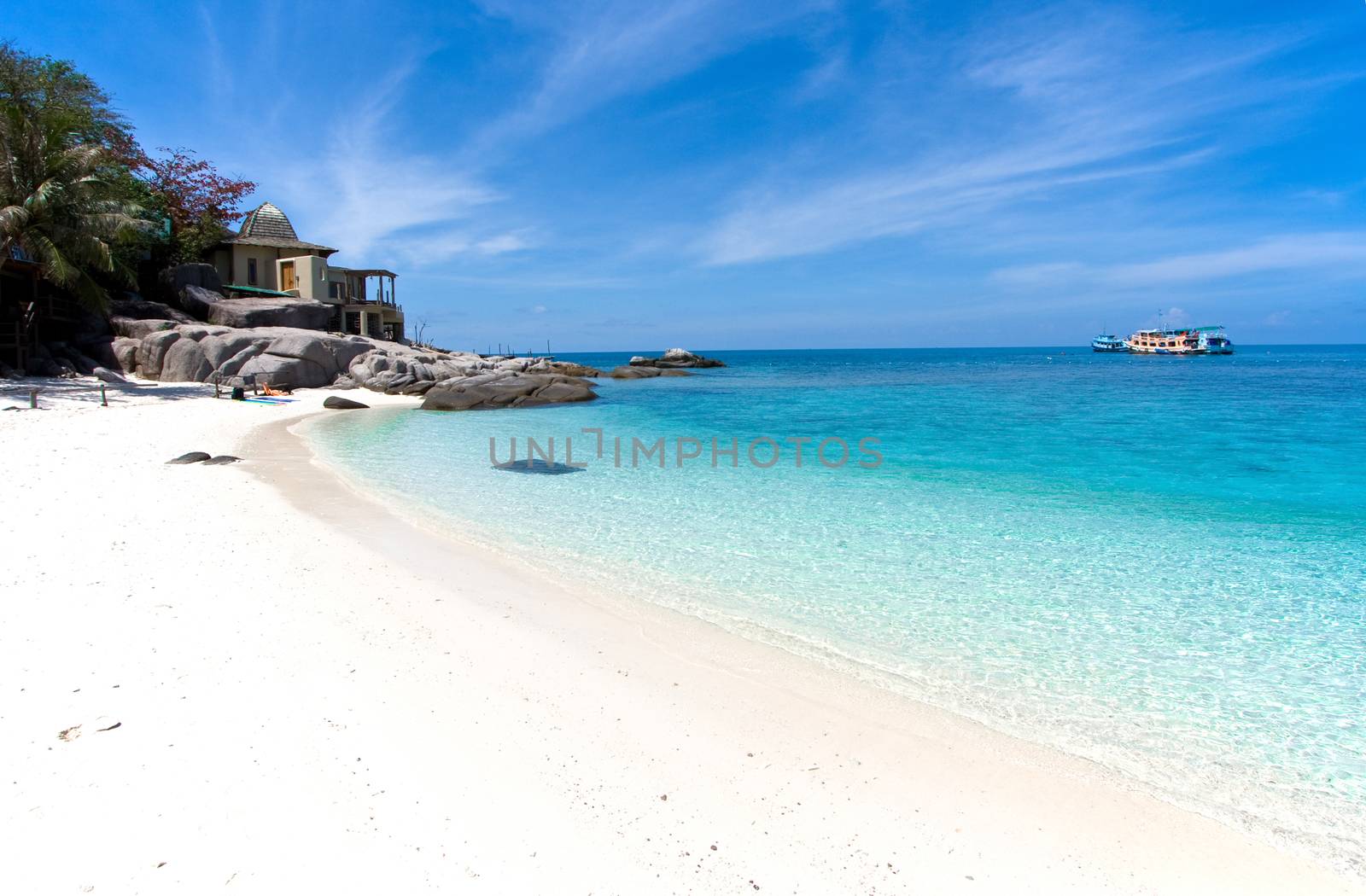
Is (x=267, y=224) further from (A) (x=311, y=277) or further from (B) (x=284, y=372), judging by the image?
(B) (x=284, y=372)

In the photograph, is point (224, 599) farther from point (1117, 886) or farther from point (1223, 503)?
point (1223, 503)

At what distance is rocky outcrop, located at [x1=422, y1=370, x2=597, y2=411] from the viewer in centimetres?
2644

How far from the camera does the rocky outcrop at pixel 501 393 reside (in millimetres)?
26438

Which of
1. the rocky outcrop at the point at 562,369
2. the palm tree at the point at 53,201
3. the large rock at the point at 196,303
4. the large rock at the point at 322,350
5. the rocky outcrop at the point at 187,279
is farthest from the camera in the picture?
the rocky outcrop at the point at 562,369

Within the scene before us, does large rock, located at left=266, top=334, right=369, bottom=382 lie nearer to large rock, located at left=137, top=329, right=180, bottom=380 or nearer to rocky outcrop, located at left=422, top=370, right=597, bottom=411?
large rock, located at left=137, top=329, right=180, bottom=380

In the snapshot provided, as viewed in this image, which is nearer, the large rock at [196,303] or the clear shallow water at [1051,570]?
the clear shallow water at [1051,570]

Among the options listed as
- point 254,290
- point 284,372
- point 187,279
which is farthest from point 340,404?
point 254,290

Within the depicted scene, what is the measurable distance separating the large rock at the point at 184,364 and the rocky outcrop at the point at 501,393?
844 cm

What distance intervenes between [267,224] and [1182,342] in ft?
336

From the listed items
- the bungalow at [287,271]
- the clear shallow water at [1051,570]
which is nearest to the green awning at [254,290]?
the bungalow at [287,271]

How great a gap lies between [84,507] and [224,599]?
13.4 ft

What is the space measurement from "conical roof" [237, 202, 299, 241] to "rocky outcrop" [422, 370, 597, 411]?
21.7m

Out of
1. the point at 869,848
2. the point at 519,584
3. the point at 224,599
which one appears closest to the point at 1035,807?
the point at 869,848

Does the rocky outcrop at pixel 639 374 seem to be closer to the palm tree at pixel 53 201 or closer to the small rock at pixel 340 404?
the small rock at pixel 340 404
